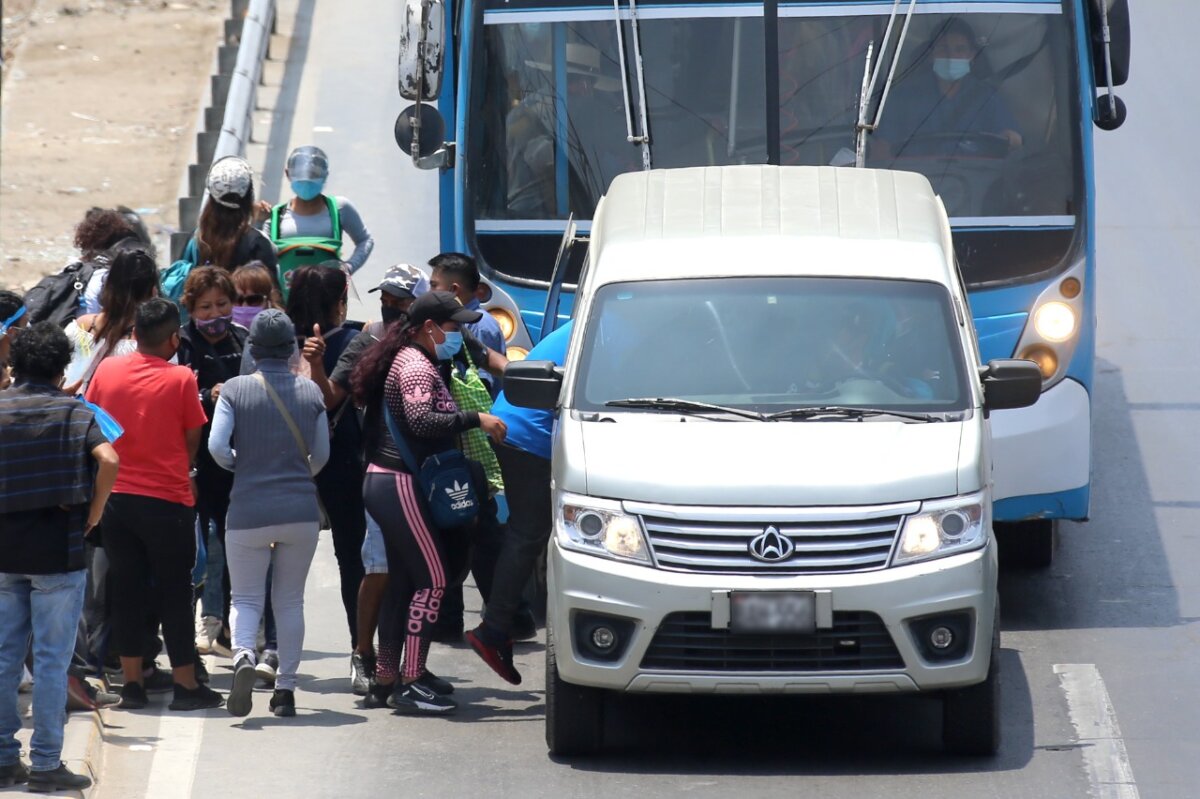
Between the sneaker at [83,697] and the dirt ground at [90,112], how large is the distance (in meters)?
9.05

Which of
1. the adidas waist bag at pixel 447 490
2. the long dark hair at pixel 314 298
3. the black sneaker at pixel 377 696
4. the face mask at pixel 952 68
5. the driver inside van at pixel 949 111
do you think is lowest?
the black sneaker at pixel 377 696

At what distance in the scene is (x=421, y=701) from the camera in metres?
8.53

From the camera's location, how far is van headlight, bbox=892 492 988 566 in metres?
7.44

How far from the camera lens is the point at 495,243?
10.5 meters

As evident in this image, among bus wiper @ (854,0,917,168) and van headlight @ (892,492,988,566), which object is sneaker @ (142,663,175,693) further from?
bus wiper @ (854,0,917,168)

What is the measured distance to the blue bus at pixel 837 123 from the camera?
390 inches

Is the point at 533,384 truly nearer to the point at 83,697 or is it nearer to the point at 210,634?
the point at 83,697

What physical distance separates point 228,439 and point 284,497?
12.8 inches

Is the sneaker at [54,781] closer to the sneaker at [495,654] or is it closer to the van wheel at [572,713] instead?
the van wheel at [572,713]

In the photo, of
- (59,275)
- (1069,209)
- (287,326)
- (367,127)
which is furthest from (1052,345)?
(367,127)

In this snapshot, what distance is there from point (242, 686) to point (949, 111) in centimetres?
450

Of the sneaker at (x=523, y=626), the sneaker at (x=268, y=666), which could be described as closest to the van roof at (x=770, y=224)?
the sneaker at (x=523, y=626)

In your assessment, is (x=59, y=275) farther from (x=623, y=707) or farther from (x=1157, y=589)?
(x=1157, y=589)

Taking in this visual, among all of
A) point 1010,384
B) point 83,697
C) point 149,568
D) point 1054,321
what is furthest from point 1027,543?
point 83,697
